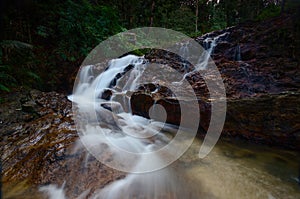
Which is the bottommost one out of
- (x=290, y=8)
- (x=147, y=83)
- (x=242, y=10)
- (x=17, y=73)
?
(x=147, y=83)

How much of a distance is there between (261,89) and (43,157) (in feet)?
13.8

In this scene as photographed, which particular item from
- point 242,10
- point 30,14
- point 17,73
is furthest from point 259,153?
point 242,10

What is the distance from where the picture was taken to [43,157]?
244cm

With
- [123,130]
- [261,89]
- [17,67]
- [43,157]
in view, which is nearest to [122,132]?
[123,130]

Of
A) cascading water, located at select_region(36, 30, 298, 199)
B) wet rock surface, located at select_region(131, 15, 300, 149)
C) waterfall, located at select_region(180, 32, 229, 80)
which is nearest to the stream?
cascading water, located at select_region(36, 30, 298, 199)

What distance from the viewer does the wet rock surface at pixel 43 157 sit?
6.92 feet

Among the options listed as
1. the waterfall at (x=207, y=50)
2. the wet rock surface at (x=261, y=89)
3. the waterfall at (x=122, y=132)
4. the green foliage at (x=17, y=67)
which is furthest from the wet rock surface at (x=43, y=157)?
the waterfall at (x=207, y=50)

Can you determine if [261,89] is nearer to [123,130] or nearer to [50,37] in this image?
[123,130]

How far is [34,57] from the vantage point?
5773mm

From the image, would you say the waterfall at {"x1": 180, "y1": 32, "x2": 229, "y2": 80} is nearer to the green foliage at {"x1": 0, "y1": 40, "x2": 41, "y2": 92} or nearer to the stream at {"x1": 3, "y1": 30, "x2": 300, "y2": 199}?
the stream at {"x1": 3, "y1": 30, "x2": 300, "y2": 199}

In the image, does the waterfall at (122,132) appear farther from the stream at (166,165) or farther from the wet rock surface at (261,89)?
the wet rock surface at (261,89)

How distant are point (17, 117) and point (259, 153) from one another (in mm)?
4990

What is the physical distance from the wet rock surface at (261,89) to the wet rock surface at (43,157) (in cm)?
227

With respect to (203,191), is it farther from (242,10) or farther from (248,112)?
(242,10)
